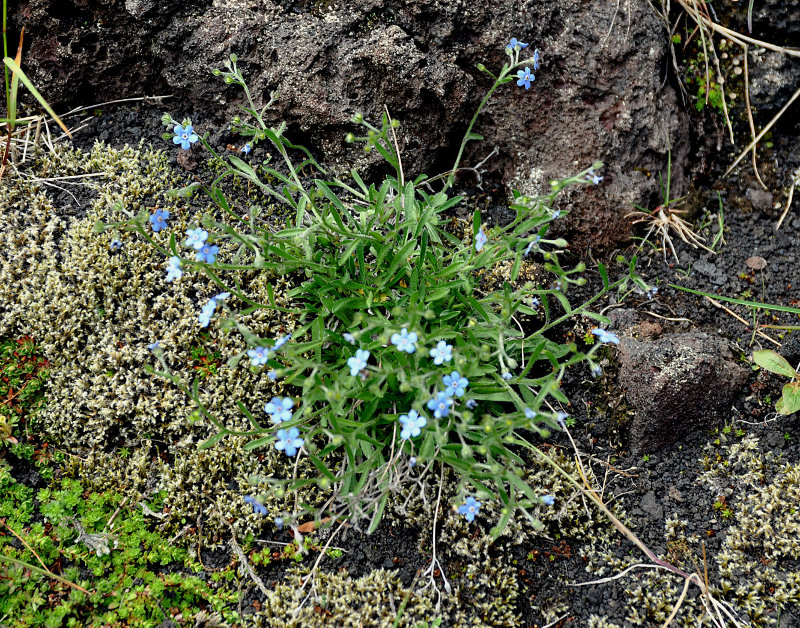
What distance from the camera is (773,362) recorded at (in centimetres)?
319

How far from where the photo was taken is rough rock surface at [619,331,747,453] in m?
3.16

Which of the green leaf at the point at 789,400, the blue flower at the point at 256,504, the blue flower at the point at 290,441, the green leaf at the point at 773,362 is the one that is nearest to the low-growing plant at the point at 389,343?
the blue flower at the point at 290,441

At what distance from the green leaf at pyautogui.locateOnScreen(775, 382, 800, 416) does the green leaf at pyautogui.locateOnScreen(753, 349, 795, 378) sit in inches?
2.3

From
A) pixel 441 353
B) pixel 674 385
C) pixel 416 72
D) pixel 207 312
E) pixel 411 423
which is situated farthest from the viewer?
pixel 416 72

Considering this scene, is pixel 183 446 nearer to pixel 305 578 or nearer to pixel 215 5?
pixel 305 578

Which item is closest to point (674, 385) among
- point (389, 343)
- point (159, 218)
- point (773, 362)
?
point (773, 362)

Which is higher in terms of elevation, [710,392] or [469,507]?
[469,507]

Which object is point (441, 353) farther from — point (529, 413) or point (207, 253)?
point (207, 253)

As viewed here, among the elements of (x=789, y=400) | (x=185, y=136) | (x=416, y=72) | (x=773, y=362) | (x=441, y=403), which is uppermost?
(x=185, y=136)

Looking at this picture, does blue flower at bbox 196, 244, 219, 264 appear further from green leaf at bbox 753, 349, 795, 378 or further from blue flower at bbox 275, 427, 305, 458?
green leaf at bbox 753, 349, 795, 378

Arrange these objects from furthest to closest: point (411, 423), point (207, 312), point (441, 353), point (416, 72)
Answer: point (416, 72) → point (207, 312) → point (441, 353) → point (411, 423)

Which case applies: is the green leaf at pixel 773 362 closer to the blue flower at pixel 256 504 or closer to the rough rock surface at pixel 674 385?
the rough rock surface at pixel 674 385

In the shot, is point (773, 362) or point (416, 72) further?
point (416, 72)

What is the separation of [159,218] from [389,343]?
125 centimetres
